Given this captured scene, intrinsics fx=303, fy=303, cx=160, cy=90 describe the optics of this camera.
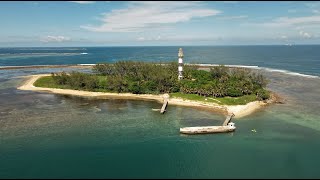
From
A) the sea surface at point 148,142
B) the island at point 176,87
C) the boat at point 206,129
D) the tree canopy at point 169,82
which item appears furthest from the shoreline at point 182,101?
the boat at point 206,129

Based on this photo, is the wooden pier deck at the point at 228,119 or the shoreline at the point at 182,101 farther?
the shoreline at the point at 182,101

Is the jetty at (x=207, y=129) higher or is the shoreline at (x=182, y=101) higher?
the shoreline at (x=182, y=101)

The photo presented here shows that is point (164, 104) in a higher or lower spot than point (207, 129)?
higher

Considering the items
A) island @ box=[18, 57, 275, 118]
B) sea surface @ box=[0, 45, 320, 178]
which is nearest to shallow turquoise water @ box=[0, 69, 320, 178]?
sea surface @ box=[0, 45, 320, 178]

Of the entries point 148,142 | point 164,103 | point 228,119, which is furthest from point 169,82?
point 148,142

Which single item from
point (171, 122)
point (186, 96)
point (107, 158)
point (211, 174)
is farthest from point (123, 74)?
point (211, 174)

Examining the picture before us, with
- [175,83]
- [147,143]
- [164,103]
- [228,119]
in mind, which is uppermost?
[175,83]

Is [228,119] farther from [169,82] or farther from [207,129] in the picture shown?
[169,82]

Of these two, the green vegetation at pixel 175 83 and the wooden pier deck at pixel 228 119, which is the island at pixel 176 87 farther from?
the wooden pier deck at pixel 228 119
